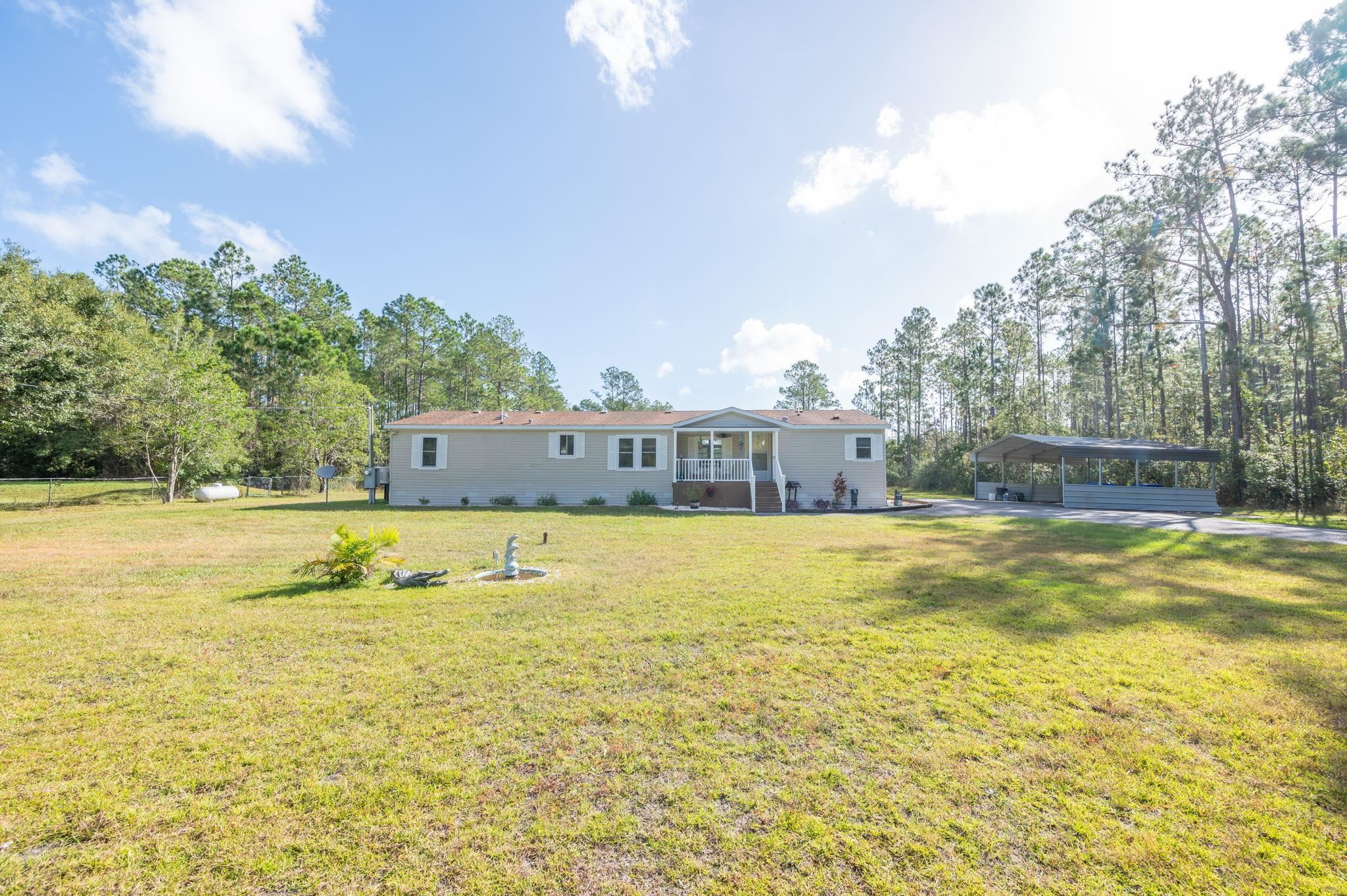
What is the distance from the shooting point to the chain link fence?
61.0ft

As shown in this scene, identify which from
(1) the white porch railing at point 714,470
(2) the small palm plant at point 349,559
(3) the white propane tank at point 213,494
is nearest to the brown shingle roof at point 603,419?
(1) the white porch railing at point 714,470

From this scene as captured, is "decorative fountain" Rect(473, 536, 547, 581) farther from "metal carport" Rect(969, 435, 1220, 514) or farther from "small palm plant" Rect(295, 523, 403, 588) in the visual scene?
"metal carport" Rect(969, 435, 1220, 514)

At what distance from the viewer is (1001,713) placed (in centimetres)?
307

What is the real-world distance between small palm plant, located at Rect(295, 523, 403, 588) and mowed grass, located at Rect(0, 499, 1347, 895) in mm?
406

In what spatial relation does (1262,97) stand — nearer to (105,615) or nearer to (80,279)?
(105,615)

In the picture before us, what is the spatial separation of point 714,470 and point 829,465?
13.5 ft

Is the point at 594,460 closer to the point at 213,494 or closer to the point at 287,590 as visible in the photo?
the point at 287,590

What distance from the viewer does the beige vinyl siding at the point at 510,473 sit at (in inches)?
706

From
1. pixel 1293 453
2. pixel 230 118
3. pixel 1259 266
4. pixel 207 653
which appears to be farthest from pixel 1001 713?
pixel 1259 266

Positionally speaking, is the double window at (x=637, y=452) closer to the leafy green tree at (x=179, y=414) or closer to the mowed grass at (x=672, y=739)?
the mowed grass at (x=672, y=739)

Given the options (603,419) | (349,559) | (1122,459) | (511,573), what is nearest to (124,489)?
(603,419)

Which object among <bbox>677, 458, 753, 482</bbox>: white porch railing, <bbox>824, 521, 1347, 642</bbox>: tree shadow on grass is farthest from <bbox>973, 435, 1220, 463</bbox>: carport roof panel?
<bbox>677, 458, 753, 482</bbox>: white porch railing

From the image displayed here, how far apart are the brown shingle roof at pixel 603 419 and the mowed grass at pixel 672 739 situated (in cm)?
1205

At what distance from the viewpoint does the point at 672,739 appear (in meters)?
2.77
